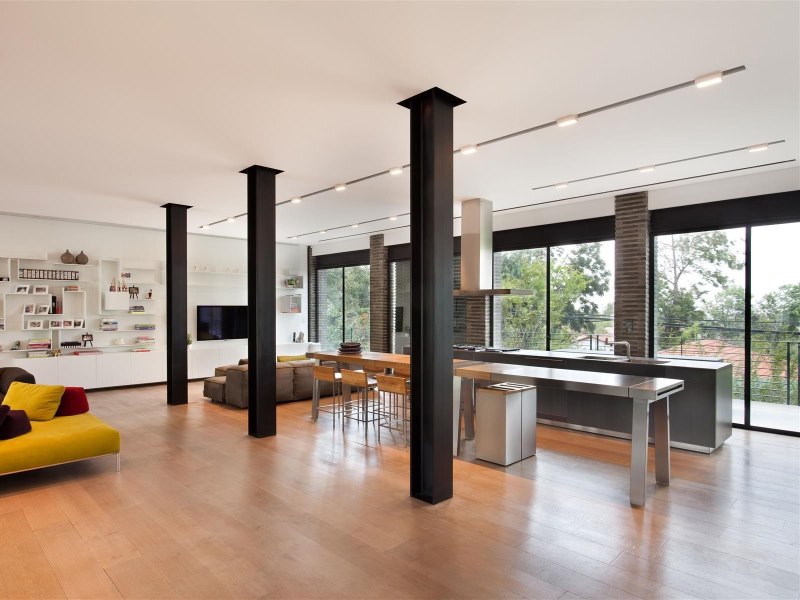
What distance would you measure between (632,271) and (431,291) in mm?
4254

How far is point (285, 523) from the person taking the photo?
334cm

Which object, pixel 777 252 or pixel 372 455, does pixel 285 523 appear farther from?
pixel 777 252

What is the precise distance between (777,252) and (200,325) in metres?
9.93

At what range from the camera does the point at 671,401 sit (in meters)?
5.19

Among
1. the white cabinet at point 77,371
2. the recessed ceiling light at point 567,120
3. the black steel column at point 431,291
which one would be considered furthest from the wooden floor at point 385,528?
the white cabinet at point 77,371

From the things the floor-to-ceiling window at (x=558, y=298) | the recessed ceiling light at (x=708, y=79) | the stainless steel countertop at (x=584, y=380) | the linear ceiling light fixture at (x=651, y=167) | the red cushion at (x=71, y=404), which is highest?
the recessed ceiling light at (x=708, y=79)

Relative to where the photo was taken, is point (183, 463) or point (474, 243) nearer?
point (183, 463)

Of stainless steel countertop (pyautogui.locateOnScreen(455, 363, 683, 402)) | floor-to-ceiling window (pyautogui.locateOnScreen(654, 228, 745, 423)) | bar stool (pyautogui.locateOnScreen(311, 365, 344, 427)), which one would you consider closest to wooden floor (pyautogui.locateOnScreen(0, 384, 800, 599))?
stainless steel countertop (pyautogui.locateOnScreen(455, 363, 683, 402))

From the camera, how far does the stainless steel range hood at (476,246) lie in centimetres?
656

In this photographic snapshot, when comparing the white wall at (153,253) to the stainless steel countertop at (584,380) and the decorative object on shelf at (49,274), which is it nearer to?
the decorative object on shelf at (49,274)

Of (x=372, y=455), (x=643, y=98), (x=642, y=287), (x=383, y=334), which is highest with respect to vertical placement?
(x=643, y=98)

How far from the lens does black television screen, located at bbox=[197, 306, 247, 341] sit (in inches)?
407

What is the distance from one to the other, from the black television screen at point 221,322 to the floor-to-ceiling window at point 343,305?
218 cm

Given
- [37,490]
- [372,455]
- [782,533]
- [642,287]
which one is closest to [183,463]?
[37,490]
